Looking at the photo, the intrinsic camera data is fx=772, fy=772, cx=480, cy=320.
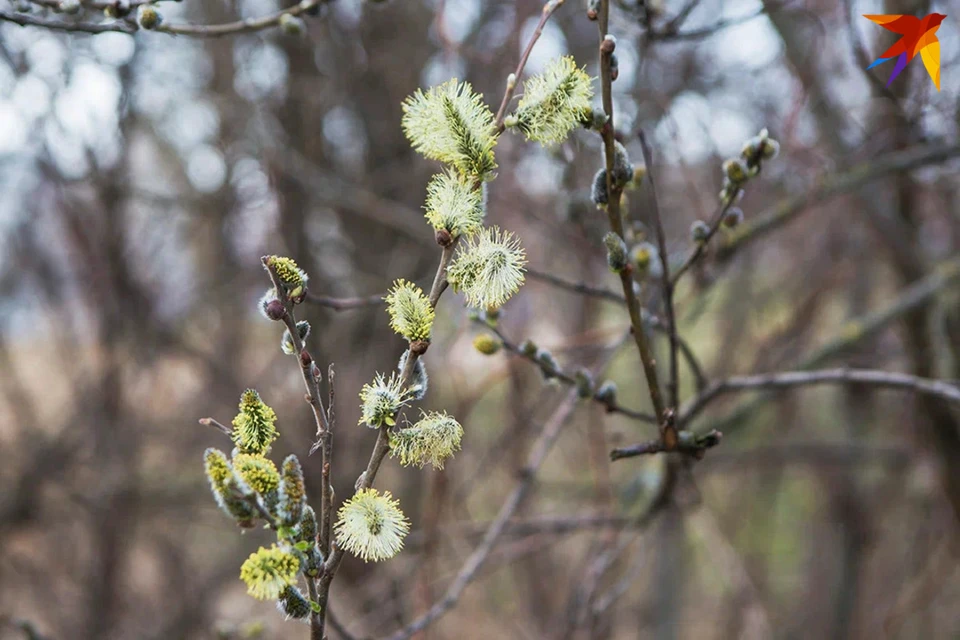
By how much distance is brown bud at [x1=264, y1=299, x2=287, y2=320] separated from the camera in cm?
75

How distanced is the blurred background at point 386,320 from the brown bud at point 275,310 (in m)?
1.60

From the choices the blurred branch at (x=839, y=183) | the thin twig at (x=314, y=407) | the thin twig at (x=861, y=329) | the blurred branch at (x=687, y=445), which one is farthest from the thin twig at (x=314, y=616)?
the thin twig at (x=861, y=329)

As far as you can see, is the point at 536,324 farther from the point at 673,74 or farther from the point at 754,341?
the point at 673,74

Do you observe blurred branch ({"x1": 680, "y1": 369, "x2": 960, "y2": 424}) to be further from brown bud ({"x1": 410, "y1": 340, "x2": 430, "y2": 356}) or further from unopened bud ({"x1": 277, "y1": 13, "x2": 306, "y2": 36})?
unopened bud ({"x1": 277, "y1": 13, "x2": 306, "y2": 36})

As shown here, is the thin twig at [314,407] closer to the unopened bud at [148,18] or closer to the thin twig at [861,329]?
the unopened bud at [148,18]

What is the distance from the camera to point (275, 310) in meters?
0.75

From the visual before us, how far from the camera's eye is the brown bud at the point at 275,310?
746mm

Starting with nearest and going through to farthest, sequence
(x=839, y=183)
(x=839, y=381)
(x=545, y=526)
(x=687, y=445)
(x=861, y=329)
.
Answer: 1. (x=687, y=445)
2. (x=839, y=381)
3. (x=839, y=183)
4. (x=545, y=526)
5. (x=861, y=329)

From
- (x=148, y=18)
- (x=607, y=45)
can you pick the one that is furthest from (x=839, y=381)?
(x=148, y=18)

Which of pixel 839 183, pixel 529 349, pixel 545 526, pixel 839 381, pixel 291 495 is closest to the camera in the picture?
pixel 291 495

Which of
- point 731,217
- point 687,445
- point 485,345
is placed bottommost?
point 687,445

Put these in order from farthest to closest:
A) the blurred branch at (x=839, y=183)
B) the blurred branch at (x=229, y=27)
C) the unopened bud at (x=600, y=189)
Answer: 1. the blurred branch at (x=839, y=183)
2. the blurred branch at (x=229, y=27)
3. the unopened bud at (x=600, y=189)

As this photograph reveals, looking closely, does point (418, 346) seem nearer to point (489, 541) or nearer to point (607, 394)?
point (607, 394)

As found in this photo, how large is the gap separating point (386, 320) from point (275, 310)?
298cm
